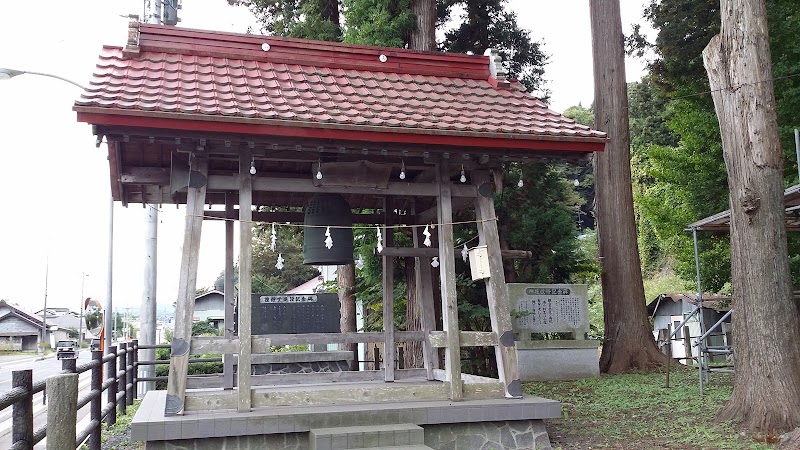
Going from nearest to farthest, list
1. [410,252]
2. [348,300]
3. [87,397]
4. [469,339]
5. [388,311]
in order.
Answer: [87,397] → [469,339] → [410,252] → [388,311] → [348,300]

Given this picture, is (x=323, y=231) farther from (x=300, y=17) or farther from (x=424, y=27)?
(x=300, y=17)

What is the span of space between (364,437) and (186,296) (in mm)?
2175

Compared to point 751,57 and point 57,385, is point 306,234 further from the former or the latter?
point 751,57

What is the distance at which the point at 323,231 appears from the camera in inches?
303

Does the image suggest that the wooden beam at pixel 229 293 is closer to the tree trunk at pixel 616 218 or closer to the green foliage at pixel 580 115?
the tree trunk at pixel 616 218

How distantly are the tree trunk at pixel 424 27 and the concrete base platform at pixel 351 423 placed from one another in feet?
26.0

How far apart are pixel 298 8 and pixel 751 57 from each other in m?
10.7

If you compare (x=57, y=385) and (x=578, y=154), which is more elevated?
(x=578, y=154)

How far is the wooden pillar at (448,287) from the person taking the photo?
712 centimetres

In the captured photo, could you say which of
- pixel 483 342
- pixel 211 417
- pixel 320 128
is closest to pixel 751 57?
pixel 483 342

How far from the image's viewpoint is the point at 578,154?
7539 mm

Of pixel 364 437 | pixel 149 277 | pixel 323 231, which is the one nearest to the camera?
pixel 364 437

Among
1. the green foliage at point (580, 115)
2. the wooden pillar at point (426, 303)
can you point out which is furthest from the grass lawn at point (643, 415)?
the green foliage at point (580, 115)

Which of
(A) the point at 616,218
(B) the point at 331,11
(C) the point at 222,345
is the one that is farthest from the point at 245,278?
(B) the point at 331,11
